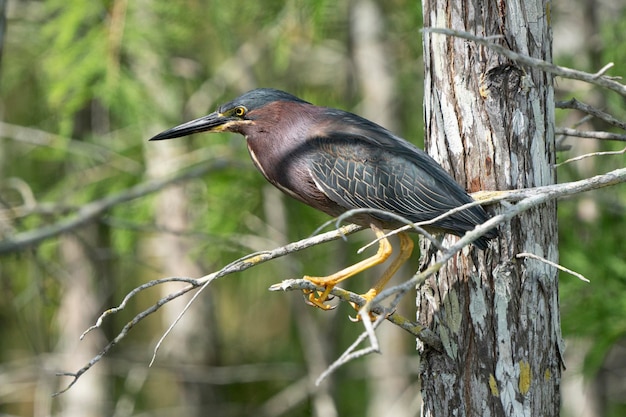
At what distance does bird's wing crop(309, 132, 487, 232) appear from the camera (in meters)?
3.78

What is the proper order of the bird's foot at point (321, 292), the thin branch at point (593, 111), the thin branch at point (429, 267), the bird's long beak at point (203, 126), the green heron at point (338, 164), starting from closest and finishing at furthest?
1. the thin branch at point (429, 267)
2. the thin branch at point (593, 111)
3. the bird's foot at point (321, 292)
4. the green heron at point (338, 164)
5. the bird's long beak at point (203, 126)

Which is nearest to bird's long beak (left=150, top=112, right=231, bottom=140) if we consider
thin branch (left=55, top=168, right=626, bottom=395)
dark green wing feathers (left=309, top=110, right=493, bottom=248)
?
dark green wing feathers (left=309, top=110, right=493, bottom=248)

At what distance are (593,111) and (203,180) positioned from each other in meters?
4.52

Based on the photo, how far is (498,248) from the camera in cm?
329

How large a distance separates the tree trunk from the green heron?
29 cm

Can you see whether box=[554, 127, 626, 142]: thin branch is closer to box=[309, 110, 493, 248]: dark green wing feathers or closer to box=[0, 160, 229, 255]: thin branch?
box=[309, 110, 493, 248]: dark green wing feathers

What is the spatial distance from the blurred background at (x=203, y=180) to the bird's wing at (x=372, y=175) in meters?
2.13

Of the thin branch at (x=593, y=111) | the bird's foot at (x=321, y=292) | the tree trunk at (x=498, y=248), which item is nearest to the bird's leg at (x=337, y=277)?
the bird's foot at (x=321, y=292)

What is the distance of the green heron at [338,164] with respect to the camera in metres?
3.71

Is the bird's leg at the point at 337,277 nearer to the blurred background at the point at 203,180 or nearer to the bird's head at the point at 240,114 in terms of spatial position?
the bird's head at the point at 240,114

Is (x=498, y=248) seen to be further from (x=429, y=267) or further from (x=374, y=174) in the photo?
(x=374, y=174)

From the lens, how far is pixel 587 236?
7.20 metres

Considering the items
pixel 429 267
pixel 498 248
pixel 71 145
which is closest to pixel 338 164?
pixel 498 248

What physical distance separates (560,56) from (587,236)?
1541 millimetres
